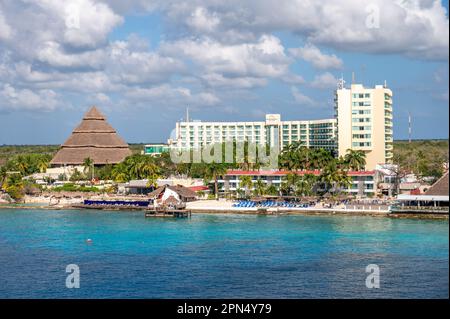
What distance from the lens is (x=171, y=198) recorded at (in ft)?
208

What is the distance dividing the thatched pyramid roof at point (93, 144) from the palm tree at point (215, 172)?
19.3 meters

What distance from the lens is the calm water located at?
27219 mm

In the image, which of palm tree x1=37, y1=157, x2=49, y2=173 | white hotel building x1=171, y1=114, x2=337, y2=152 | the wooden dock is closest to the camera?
the wooden dock

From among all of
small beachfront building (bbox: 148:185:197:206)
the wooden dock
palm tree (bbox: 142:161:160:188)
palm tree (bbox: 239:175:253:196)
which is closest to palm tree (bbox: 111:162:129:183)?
palm tree (bbox: 142:161:160:188)

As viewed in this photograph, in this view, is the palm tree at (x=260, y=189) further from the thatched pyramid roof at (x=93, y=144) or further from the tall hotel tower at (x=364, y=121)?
the thatched pyramid roof at (x=93, y=144)

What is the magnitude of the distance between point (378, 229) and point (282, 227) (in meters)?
7.11

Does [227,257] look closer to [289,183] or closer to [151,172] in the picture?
[289,183]

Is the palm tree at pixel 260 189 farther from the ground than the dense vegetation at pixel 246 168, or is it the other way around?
the dense vegetation at pixel 246 168

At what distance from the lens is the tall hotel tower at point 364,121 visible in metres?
75.4

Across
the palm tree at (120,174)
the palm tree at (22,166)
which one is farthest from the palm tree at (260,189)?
the palm tree at (22,166)

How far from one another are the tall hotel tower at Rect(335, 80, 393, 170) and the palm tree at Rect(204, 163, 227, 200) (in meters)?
14.7

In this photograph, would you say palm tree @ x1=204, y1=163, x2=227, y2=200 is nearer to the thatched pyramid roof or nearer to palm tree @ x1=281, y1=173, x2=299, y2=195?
palm tree @ x1=281, y1=173, x2=299, y2=195

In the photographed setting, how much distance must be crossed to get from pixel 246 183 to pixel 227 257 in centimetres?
3316
